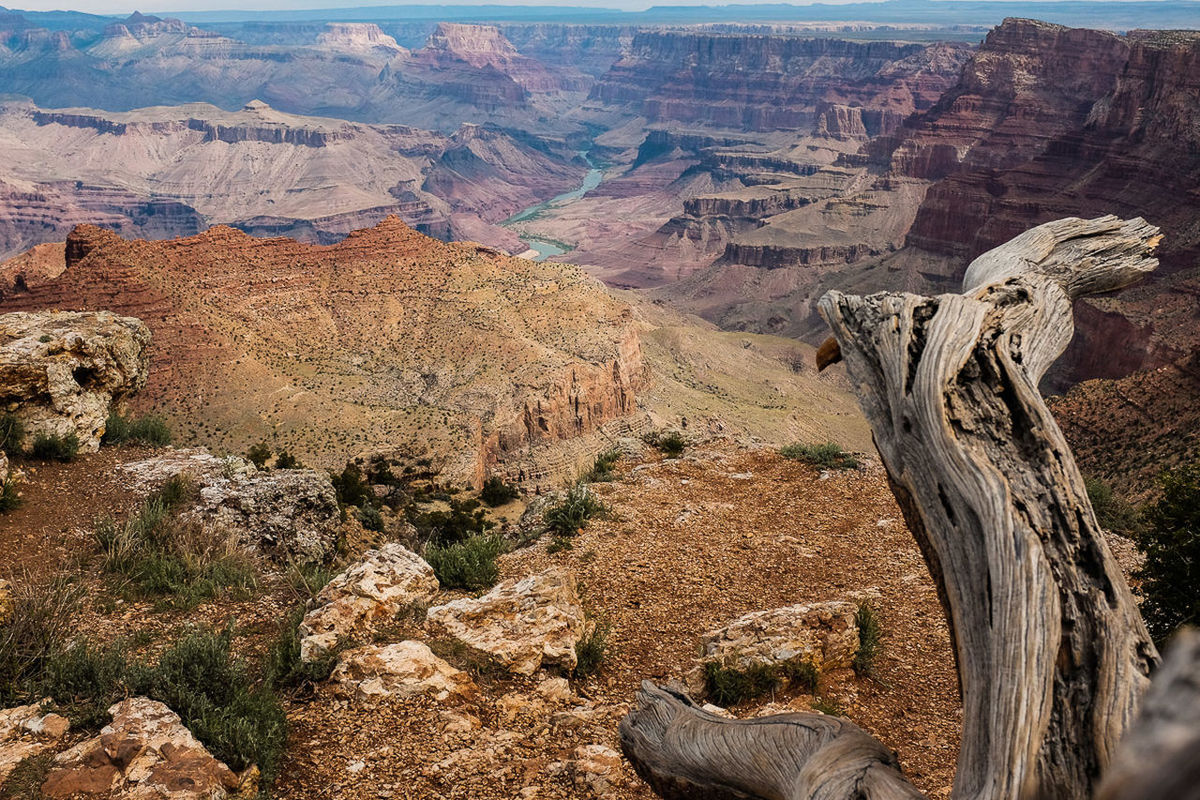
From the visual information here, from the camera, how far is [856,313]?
182 inches

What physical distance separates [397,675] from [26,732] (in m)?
2.85

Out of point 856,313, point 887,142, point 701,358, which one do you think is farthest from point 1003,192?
point 856,313

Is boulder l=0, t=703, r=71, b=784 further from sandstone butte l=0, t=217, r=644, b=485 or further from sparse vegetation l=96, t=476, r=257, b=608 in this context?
sandstone butte l=0, t=217, r=644, b=485

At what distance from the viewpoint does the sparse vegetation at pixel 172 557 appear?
9971mm

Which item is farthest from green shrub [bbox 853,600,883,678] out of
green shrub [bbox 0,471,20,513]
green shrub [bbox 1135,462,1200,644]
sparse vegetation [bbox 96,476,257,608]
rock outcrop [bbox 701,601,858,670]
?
green shrub [bbox 0,471,20,513]

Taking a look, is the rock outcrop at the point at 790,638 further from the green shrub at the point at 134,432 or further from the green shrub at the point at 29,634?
the green shrub at the point at 134,432

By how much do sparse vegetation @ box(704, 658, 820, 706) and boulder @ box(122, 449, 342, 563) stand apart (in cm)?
831

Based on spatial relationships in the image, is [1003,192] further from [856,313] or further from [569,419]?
[856,313]

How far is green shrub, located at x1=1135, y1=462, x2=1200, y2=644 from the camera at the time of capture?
8.45 m

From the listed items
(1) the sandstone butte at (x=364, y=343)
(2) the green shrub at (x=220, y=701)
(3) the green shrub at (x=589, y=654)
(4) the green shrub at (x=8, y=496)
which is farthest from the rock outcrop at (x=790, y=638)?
(1) the sandstone butte at (x=364, y=343)

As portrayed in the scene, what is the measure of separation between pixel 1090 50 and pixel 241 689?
152777 millimetres

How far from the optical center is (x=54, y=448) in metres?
14.2

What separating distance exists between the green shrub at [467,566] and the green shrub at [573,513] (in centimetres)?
163

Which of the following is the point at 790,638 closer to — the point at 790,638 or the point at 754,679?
the point at 790,638
